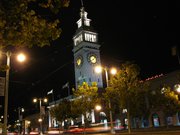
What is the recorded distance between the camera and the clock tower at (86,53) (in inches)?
4326

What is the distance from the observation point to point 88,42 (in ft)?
370

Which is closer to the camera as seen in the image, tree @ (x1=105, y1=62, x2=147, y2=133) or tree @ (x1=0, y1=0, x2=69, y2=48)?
tree @ (x1=0, y1=0, x2=69, y2=48)

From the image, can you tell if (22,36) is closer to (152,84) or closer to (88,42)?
(152,84)

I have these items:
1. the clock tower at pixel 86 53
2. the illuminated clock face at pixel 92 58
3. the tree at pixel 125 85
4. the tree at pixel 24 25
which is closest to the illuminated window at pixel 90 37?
the clock tower at pixel 86 53


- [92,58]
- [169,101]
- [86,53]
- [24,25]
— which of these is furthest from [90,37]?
[24,25]

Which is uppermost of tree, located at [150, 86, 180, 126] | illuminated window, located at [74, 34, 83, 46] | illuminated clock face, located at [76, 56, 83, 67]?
illuminated window, located at [74, 34, 83, 46]

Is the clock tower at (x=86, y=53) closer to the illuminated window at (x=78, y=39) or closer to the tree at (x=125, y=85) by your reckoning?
the illuminated window at (x=78, y=39)

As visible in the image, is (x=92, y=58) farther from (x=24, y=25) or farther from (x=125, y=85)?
(x=24, y=25)

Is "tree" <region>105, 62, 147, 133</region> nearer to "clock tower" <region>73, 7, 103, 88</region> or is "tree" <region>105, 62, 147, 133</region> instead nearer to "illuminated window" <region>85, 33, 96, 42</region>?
"clock tower" <region>73, 7, 103, 88</region>

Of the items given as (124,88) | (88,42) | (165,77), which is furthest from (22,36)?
(88,42)

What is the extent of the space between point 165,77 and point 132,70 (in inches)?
1010

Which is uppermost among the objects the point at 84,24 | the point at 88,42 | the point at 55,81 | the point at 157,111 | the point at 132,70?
the point at 84,24

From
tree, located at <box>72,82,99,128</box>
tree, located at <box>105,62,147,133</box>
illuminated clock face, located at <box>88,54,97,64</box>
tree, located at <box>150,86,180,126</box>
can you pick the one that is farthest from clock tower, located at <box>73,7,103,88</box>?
tree, located at <box>105,62,147,133</box>

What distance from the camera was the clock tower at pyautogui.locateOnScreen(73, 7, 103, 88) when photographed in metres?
110
